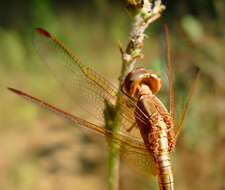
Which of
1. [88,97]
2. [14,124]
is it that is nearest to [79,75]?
[88,97]

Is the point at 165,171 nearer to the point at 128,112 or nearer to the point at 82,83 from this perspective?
the point at 128,112

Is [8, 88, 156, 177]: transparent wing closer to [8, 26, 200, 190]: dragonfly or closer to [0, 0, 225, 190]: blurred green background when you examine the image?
[8, 26, 200, 190]: dragonfly

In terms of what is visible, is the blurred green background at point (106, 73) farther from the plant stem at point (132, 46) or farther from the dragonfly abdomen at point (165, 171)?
the dragonfly abdomen at point (165, 171)

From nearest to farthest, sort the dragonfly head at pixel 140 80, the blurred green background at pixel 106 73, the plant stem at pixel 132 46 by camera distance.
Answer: the plant stem at pixel 132 46 → the dragonfly head at pixel 140 80 → the blurred green background at pixel 106 73

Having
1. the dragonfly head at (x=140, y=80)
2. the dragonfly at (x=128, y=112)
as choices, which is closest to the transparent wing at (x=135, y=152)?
the dragonfly at (x=128, y=112)

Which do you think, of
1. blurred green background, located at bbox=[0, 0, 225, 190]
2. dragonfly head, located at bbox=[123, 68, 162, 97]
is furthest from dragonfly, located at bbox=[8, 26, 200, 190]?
blurred green background, located at bbox=[0, 0, 225, 190]

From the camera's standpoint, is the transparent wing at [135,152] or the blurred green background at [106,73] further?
the blurred green background at [106,73]

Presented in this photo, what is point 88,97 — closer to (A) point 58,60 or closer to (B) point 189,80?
(A) point 58,60
